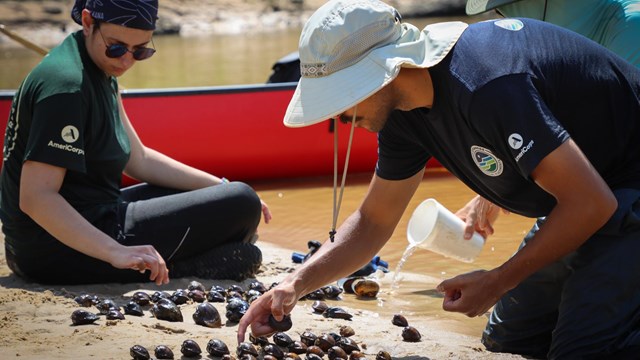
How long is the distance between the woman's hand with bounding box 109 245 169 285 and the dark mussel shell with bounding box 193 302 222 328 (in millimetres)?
191

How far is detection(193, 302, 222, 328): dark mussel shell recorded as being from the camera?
412 cm

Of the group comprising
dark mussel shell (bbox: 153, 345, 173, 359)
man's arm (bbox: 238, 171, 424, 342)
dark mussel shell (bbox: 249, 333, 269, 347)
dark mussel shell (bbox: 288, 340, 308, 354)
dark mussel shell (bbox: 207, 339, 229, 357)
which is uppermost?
man's arm (bbox: 238, 171, 424, 342)

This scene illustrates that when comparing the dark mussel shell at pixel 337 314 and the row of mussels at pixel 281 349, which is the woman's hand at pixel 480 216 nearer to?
the dark mussel shell at pixel 337 314

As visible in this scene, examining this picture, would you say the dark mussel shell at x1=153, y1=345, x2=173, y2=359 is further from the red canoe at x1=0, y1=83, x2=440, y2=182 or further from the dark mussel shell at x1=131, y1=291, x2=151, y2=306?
the red canoe at x1=0, y1=83, x2=440, y2=182

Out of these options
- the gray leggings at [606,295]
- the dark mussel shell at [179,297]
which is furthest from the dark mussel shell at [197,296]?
the gray leggings at [606,295]

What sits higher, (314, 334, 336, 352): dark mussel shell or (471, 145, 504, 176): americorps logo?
(471, 145, 504, 176): americorps logo

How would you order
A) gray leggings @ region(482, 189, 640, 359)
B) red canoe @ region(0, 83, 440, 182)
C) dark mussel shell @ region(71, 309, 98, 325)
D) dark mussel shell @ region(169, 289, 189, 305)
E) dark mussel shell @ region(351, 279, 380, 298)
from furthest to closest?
red canoe @ region(0, 83, 440, 182), dark mussel shell @ region(351, 279, 380, 298), dark mussel shell @ region(169, 289, 189, 305), dark mussel shell @ region(71, 309, 98, 325), gray leggings @ region(482, 189, 640, 359)

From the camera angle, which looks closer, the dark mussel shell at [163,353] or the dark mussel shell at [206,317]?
the dark mussel shell at [163,353]

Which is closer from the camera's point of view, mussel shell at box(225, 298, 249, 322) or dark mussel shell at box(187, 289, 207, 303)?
mussel shell at box(225, 298, 249, 322)

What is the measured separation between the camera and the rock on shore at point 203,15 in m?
23.6

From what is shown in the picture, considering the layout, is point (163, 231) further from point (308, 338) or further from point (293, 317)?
point (308, 338)

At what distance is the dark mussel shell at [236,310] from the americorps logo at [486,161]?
1379 millimetres

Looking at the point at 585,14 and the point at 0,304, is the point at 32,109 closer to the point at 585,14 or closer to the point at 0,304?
the point at 0,304

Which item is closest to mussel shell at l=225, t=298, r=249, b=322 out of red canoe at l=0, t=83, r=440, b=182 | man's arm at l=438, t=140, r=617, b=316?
man's arm at l=438, t=140, r=617, b=316
